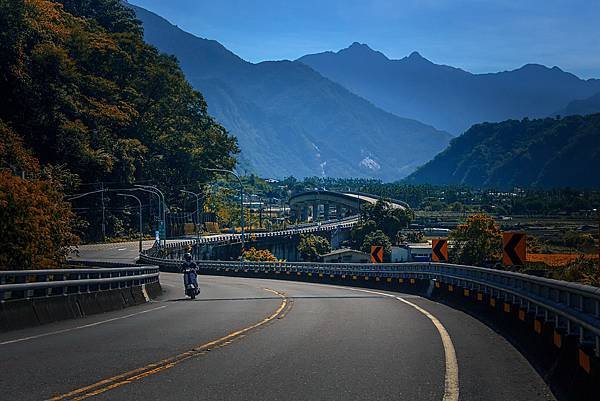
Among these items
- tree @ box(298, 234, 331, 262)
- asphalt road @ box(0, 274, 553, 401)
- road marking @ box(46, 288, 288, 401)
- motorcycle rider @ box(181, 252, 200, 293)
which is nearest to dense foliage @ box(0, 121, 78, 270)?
motorcycle rider @ box(181, 252, 200, 293)

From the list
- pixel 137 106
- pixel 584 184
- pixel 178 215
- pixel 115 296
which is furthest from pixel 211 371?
pixel 178 215

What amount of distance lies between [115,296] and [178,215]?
9745 centimetres

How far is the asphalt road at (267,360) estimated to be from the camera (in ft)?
32.3

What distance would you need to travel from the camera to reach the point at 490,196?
8456cm

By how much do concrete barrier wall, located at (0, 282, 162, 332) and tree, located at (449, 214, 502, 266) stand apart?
1090 inches

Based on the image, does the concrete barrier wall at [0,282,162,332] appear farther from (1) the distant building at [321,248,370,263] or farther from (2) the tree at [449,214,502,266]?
(1) the distant building at [321,248,370,263]

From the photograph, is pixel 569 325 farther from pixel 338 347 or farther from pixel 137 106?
pixel 137 106

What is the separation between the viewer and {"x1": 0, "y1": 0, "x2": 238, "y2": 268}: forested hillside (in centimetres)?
8419

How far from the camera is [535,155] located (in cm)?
7500

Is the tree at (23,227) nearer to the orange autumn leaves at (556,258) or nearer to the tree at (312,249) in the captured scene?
the orange autumn leaves at (556,258)

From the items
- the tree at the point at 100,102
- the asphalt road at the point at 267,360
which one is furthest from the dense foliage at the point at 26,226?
the tree at the point at 100,102

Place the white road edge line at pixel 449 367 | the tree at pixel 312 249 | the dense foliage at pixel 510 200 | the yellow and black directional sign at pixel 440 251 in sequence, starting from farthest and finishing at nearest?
1. the tree at pixel 312 249
2. the dense foliage at pixel 510 200
3. the yellow and black directional sign at pixel 440 251
4. the white road edge line at pixel 449 367

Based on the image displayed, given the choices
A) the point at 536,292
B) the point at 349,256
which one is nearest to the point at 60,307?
the point at 536,292

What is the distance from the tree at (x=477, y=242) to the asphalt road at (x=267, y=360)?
106ft
